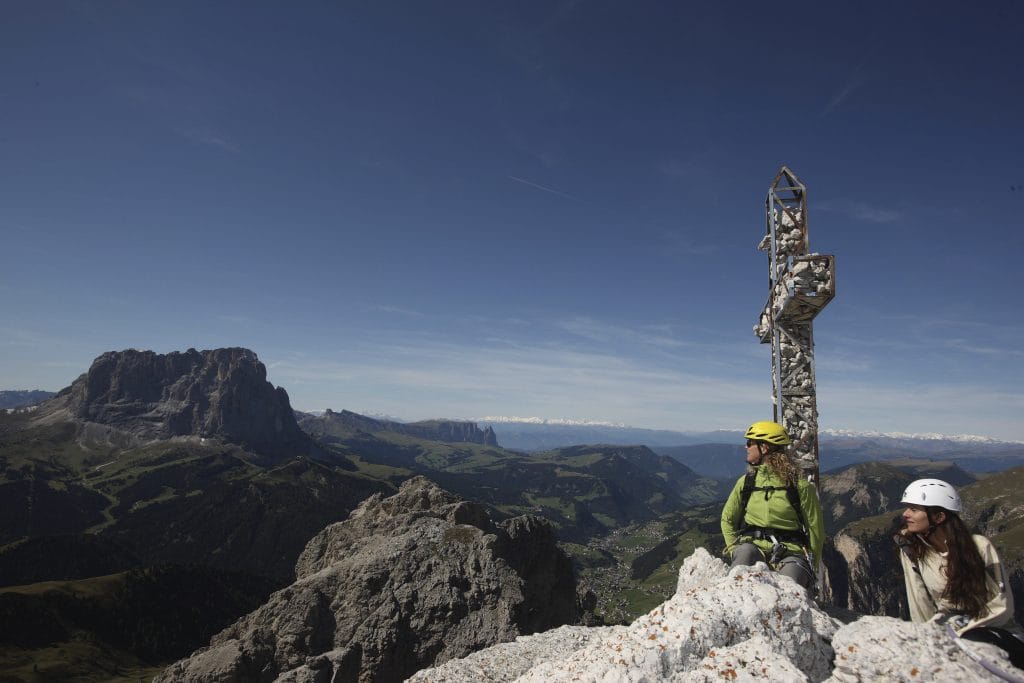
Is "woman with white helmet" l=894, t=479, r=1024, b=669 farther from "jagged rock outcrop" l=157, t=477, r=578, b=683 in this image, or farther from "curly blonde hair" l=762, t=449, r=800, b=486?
"jagged rock outcrop" l=157, t=477, r=578, b=683

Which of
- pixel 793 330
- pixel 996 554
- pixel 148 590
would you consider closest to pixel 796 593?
pixel 996 554

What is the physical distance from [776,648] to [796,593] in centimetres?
104

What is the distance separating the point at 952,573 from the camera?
7.35 meters

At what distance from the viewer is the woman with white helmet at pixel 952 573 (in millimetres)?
7098

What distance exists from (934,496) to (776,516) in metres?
2.68

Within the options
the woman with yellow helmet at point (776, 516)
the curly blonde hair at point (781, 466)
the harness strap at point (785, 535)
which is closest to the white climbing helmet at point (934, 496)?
the woman with yellow helmet at point (776, 516)

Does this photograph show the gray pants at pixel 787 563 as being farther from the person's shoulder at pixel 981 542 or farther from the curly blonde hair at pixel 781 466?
the person's shoulder at pixel 981 542

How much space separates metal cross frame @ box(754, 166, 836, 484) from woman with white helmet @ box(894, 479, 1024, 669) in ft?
22.6

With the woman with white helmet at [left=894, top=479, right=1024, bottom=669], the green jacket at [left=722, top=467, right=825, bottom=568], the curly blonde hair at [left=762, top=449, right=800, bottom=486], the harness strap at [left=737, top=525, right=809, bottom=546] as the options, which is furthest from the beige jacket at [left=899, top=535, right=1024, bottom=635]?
the curly blonde hair at [left=762, top=449, right=800, bottom=486]

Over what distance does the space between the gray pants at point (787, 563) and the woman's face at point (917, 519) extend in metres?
2.04

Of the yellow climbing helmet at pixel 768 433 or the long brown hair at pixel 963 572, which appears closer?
the long brown hair at pixel 963 572

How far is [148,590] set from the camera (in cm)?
18612

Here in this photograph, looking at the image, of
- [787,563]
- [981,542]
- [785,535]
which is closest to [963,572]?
[981,542]

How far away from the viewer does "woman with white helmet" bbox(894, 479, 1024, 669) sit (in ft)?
23.3
